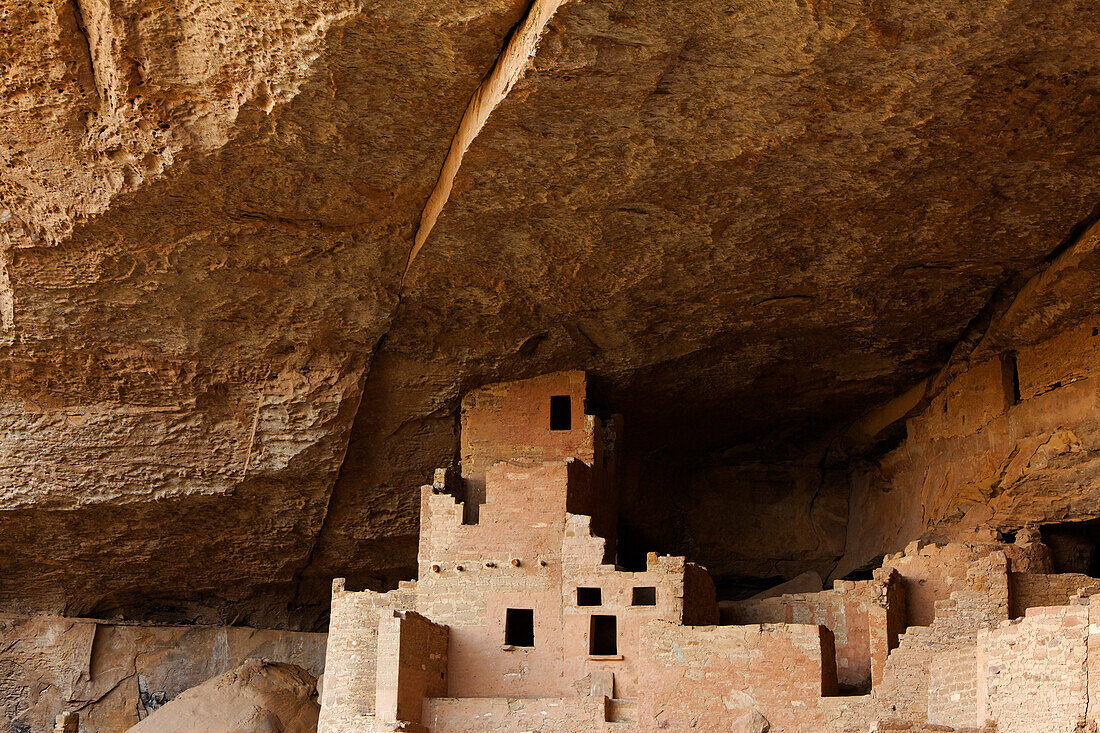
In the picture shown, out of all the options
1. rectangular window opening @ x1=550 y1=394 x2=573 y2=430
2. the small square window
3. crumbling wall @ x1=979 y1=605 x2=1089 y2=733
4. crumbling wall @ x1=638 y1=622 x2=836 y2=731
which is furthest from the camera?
rectangular window opening @ x1=550 y1=394 x2=573 y2=430

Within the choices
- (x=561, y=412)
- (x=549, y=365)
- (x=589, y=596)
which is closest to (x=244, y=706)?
(x=589, y=596)

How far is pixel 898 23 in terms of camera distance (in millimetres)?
11016

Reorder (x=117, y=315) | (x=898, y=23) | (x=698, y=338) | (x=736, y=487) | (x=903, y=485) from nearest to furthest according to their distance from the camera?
(x=898, y=23)
(x=117, y=315)
(x=698, y=338)
(x=903, y=485)
(x=736, y=487)

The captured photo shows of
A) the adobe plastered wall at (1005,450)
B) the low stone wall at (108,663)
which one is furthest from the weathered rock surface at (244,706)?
the adobe plastered wall at (1005,450)

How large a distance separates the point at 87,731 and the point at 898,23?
1667 cm

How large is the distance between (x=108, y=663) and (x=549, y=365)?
9.24 metres

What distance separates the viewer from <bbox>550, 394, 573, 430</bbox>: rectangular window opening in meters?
18.9

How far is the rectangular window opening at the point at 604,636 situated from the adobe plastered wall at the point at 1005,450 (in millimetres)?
5006

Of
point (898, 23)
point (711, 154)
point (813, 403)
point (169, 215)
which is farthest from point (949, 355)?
point (169, 215)

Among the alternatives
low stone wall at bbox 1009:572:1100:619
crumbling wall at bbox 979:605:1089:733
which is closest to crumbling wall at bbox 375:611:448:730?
crumbling wall at bbox 979:605:1089:733

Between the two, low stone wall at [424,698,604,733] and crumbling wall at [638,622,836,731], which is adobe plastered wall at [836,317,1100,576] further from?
low stone wall at [424,698,604,733]

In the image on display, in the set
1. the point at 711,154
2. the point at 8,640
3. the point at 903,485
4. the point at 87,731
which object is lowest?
the point at 87,731

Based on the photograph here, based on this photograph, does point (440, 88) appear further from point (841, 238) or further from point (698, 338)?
point (698, 338)

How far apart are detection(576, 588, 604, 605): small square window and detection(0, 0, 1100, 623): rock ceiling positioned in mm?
3572
